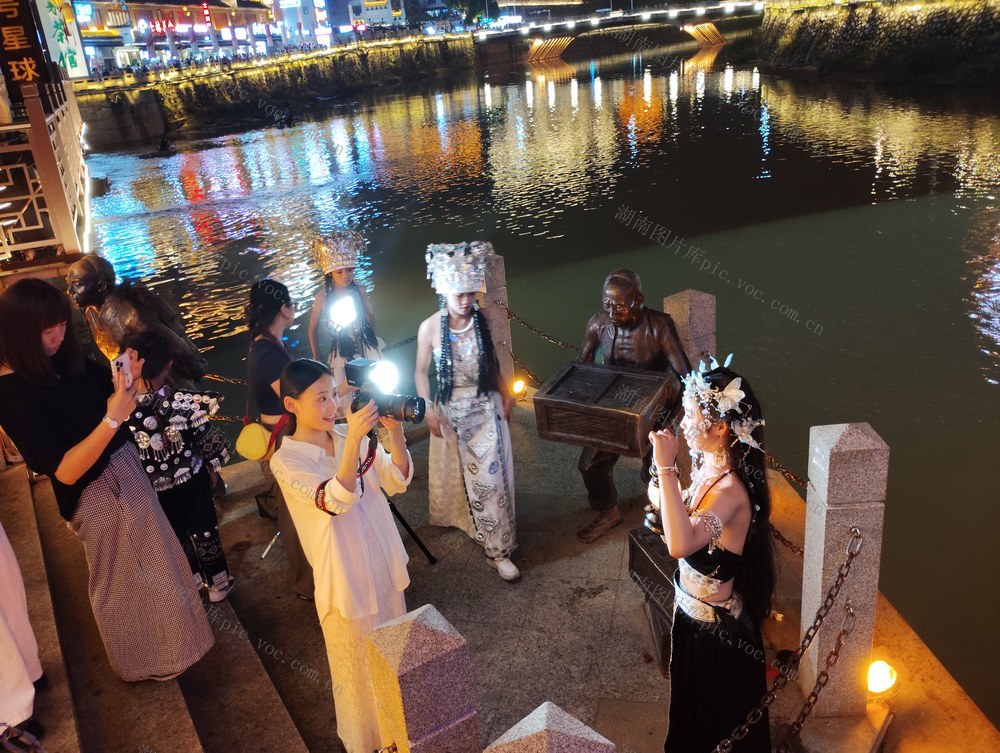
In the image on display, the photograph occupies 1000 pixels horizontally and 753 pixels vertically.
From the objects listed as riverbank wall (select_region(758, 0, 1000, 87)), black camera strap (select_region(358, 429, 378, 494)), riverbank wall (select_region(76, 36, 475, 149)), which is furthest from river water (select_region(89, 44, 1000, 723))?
riverbank wall (select_region(76, 36, 475, 149))

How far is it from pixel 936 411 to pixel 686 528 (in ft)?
26.9

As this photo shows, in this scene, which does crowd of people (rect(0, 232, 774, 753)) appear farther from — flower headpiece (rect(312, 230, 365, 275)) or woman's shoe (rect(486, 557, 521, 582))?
woman's shoe (rect(486, 557, 521, 582))

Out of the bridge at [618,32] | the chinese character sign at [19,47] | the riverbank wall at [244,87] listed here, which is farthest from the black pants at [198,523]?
the bridge at [618,32]

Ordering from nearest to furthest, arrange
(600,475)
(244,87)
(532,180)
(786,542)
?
(786,542) → (600,475) → (532,180) → (244,87)

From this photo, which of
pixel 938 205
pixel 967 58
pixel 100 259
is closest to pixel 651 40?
pixel 967 58

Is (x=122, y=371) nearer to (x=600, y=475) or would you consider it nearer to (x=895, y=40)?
(x=600, y=475)

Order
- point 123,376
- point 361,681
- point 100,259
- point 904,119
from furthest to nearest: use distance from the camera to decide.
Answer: point 904,119
point 100,259
point 361,681
point 123,376

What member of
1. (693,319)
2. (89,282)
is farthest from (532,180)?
(693,319)

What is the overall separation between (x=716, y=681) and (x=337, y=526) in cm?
179

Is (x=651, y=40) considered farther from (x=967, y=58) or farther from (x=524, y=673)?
(x=524, y=673)

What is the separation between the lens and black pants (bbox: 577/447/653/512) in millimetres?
5348

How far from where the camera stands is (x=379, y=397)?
318 cm

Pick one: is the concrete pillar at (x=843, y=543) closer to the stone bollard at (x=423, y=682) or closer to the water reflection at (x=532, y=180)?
the stone bollard at (x=423, y=682)

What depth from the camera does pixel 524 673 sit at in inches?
168
